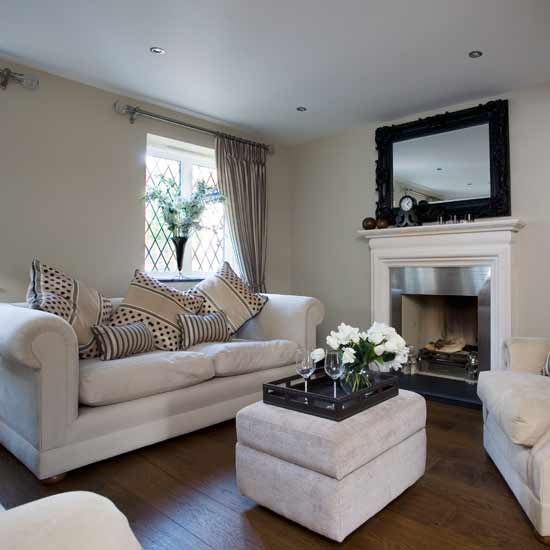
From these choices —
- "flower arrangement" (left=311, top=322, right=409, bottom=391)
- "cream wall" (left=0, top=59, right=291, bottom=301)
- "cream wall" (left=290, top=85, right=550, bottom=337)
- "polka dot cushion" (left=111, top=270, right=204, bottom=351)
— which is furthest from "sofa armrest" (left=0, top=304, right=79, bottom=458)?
"cream wall" (left=290, top=85, right=550, bottom=337)

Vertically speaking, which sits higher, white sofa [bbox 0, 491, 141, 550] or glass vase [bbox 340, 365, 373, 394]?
white sofa [bbox 0, 491, 141, 550]

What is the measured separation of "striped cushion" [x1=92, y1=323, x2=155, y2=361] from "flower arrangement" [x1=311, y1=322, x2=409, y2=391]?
1.19m

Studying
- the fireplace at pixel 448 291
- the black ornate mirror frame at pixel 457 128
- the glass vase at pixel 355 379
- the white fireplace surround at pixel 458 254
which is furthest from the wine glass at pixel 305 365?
the black ornate mirror frame at pixel 457 128

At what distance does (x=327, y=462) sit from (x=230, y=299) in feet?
6.76

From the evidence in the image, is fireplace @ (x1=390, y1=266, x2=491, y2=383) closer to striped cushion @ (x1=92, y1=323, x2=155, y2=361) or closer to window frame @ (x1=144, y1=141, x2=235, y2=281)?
window frame @ (x1=144, y1=141, x2=235, y2=281)

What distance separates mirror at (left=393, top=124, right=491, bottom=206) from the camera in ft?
11.7

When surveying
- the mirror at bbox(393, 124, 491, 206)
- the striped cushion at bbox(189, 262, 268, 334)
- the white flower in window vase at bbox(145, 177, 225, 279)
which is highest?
the mirror at bbox(393, 124, 491, 206)

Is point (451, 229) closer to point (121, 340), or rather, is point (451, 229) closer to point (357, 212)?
point (357, 212)

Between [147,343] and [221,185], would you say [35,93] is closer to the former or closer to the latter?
[221,185]

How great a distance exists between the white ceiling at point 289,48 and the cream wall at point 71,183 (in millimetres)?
232

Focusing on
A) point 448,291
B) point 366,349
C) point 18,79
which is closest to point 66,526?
point 366,349

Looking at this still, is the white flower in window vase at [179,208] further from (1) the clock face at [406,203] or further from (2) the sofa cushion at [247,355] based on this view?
(1) the clock face at [406,203]

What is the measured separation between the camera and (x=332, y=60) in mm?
2920

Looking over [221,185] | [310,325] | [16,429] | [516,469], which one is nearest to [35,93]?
[221,185]
